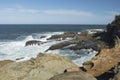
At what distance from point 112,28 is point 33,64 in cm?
2940

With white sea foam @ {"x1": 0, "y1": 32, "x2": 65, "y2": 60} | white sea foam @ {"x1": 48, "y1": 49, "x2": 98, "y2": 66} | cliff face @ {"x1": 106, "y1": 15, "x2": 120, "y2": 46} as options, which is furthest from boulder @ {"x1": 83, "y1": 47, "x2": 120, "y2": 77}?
cliff face @ {"x1": 106, "y1": 15, "x2": 120, "y2": 46}

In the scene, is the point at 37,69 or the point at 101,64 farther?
the point at 101,64

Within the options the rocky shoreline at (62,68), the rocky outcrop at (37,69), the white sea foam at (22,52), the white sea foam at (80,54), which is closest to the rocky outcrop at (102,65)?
the rocky shoreline at (62,68)

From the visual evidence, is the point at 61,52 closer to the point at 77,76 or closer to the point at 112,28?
the point at 112,28

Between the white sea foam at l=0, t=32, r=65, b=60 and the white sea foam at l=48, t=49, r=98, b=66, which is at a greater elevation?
the white sea foam at l=48, t=49, r=98, b=66

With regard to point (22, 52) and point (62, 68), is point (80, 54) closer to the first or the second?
point (22, 52)

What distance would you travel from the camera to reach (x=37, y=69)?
49.9 ft

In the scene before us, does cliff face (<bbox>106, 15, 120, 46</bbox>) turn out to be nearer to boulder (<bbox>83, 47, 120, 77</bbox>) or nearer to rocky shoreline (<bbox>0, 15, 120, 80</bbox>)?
rocky shoreline (<bbox>0, 15, 120, 80</bbox>)

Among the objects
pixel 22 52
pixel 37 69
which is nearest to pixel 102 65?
pixel 37 69

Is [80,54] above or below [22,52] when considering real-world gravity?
above

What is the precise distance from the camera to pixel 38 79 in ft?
48.3

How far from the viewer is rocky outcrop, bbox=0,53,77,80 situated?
14805 mm

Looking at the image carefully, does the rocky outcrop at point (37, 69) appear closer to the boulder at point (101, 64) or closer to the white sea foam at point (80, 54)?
the boulder at point (101, 64)

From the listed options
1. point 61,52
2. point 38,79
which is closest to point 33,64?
point 38,79
